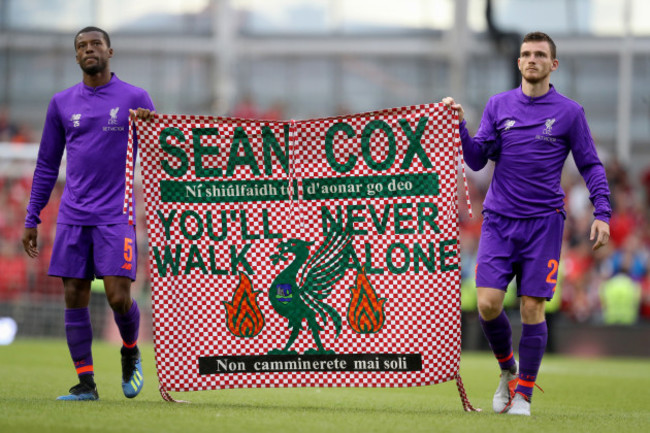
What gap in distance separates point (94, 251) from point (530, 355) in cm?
307

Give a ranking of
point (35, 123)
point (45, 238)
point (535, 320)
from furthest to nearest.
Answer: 1. point (35, 123)
2. point (45, 238)
3. point (535, 320)

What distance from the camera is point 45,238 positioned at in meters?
20.2

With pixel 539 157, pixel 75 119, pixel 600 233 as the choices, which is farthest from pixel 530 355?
pixel 75 119

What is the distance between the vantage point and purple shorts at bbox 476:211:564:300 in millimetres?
7844

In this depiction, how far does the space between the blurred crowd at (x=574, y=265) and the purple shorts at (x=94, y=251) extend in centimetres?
1079

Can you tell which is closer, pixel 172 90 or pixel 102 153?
pixel 102 153

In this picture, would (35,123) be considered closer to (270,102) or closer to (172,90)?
(172,90)

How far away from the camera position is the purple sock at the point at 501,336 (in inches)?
319

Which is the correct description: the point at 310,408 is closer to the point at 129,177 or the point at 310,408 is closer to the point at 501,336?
the point at 501,336

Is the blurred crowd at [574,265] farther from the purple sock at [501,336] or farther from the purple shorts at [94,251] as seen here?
the purple shorts at [94,251]

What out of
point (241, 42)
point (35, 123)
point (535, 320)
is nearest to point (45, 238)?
point (35, 123)

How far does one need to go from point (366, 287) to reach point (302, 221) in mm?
651

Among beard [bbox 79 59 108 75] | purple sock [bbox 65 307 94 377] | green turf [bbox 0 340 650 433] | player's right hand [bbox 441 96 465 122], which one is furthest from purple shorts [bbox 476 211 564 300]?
beard [bbox 79 59 108 75]

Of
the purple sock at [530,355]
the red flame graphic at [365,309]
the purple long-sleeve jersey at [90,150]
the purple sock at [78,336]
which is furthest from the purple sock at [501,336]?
the purple sock at [78,336]
